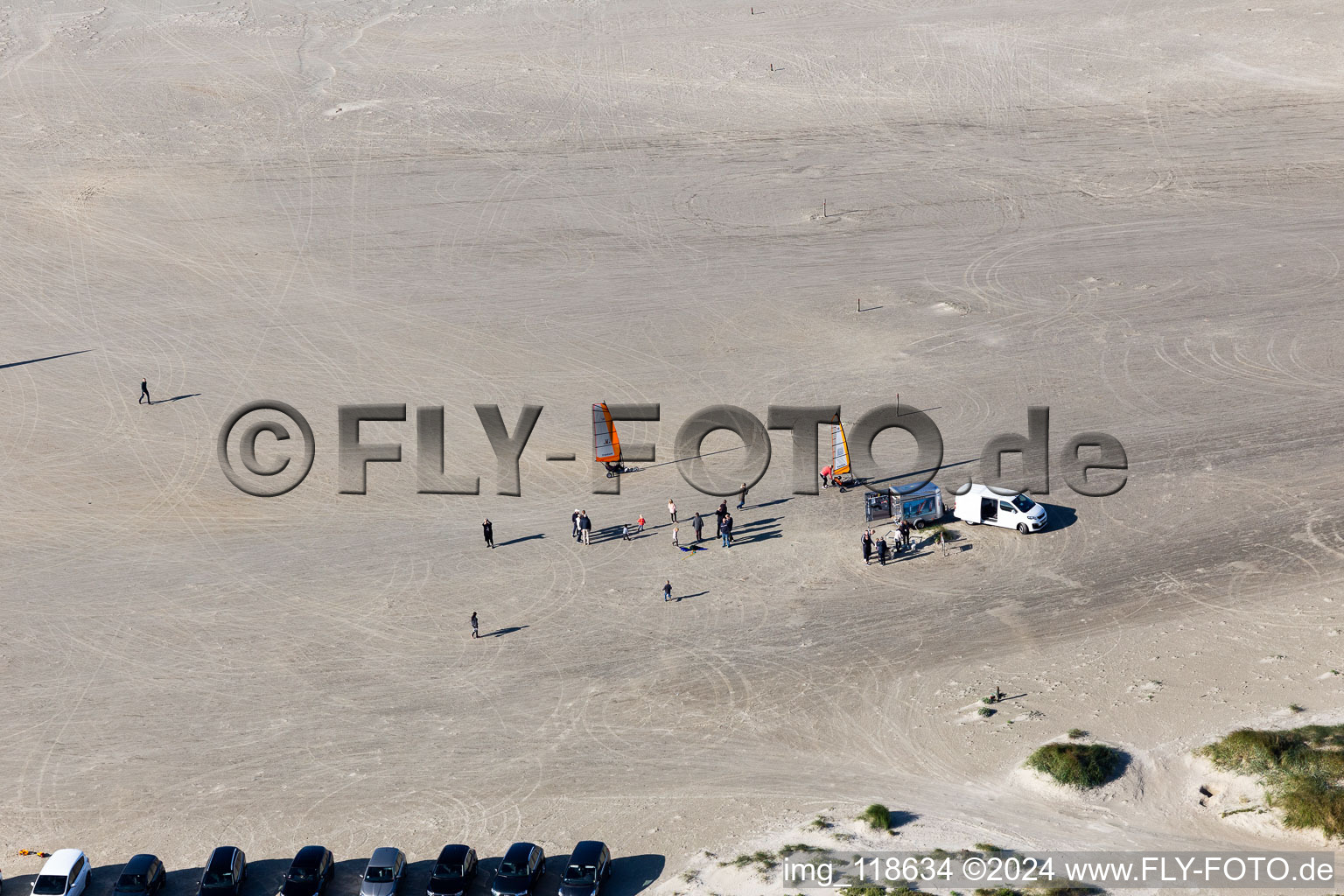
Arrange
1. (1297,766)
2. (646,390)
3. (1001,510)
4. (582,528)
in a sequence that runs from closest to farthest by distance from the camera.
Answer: (1297,766) < (1001,510) < (582,528) < (646,390)

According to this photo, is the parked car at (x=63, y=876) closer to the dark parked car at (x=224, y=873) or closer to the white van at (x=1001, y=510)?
the dark parked car at (x=224, y=873)

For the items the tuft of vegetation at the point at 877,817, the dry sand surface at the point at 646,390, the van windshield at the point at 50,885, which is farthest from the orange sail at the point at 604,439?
the van windshield at the point at 50,885

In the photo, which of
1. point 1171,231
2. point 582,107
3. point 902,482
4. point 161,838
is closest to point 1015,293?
point 1171,231

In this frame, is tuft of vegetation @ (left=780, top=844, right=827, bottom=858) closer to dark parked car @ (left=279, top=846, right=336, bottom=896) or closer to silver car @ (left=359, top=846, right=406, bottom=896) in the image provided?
silver car @ (left=359, top=846, right=406, bottom=896)

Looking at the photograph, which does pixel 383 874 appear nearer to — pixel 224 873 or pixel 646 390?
pixel 224 873

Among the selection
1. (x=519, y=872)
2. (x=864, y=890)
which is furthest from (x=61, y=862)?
(x=864, y=890)

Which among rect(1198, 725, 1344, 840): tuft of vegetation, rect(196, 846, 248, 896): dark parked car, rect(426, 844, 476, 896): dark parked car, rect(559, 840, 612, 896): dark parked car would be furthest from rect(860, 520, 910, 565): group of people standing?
rect(196, 846, 248, 896): dark parked car
